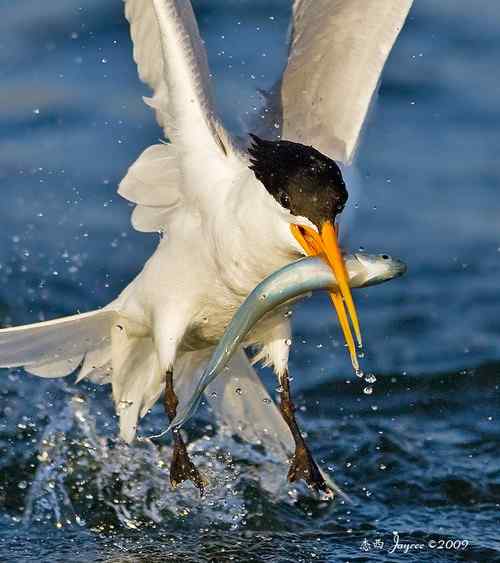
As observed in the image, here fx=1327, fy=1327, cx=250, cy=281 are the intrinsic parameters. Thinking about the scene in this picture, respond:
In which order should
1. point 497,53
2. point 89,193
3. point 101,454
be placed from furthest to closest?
1. point 497,53
2. point 89,193
3. point 101,454

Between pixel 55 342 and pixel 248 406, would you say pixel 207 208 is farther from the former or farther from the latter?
pixel 248 406

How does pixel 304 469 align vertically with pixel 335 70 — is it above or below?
below

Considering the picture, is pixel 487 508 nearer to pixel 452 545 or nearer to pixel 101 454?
pixel 452 545

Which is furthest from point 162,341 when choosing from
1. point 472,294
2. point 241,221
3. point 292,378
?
point 472,294

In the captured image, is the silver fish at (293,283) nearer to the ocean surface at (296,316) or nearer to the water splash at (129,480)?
the ocean surface at (296,316)

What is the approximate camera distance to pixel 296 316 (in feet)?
26.1

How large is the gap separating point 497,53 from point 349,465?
16.9ft

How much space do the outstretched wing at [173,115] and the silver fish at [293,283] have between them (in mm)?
924

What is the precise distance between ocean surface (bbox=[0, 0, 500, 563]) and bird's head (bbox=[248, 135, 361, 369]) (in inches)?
18.4

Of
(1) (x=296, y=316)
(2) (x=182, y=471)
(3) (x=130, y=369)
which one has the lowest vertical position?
(1) (x=296, y=316)

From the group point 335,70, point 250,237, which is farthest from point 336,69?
point 250,237

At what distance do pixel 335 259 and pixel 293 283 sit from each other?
6.3 inches

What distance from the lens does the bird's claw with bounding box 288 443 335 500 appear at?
211 inches

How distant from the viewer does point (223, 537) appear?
5.45 meters
